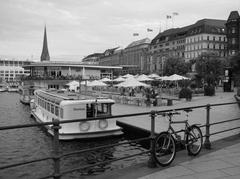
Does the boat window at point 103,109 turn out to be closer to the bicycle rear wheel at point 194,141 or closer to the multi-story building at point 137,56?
the bicycle rear wheel at point 194,141

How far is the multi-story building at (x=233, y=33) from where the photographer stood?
326 ft

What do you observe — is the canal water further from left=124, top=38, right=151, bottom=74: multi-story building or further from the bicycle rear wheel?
left=124, top=38, right=151, bottom=74: multi-story building

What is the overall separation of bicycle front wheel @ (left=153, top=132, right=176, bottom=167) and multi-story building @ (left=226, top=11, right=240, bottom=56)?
98.6 metres

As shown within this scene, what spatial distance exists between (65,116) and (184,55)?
349 ft

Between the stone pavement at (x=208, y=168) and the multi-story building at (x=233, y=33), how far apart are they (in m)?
97.8

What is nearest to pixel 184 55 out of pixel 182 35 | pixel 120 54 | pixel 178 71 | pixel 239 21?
pixel 182 35

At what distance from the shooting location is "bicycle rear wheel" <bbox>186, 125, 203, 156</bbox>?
7453 millimetres

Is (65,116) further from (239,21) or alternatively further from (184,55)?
(184,55)

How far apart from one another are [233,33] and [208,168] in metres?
102

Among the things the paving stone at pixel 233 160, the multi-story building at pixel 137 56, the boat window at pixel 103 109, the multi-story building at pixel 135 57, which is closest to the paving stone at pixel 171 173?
the paving stone at pixel 233 160

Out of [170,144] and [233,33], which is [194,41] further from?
[170,144]

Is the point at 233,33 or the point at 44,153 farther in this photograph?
the point at 233,33

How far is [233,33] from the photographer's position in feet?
330

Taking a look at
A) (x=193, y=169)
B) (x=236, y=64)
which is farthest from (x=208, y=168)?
(x=236, y=64)
